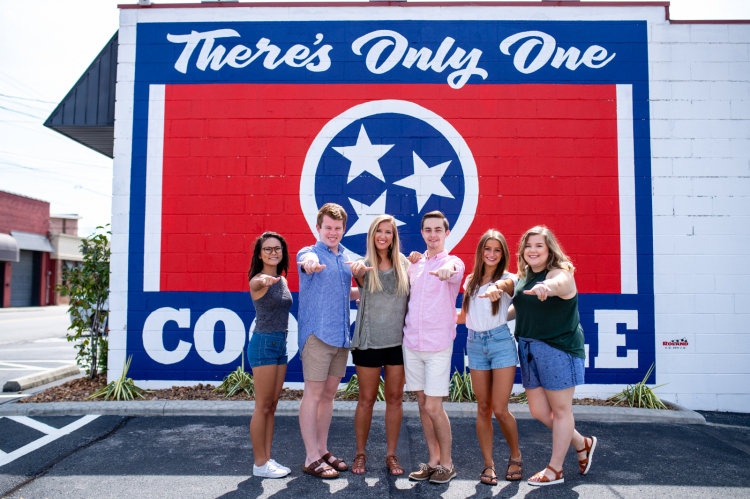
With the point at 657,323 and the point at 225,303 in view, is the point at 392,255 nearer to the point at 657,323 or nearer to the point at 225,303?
the point at 225,303

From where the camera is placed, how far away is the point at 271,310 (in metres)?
3.27

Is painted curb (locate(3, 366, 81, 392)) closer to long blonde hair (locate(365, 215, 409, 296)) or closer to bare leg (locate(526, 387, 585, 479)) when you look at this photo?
long blonde hair (locate(365, 215, 409, 296))

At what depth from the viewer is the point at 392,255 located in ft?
10.8

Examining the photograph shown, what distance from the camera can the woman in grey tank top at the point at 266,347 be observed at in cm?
321

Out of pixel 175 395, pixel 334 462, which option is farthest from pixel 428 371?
pixel 175 395

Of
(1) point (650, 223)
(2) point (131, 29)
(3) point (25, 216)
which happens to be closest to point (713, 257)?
(1) point (650, 223)

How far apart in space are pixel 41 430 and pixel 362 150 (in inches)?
167

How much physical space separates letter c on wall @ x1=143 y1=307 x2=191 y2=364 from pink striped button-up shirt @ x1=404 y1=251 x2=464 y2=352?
3366 mm

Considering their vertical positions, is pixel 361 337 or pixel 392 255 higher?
pixel 392 255

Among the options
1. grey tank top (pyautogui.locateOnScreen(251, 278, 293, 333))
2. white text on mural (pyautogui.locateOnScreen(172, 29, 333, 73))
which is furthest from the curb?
white text on mural (pyautogui.locateOnScreen(172, 29, 333, 73))

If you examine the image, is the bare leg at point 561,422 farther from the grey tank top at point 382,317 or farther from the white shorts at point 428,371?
the grey tank top at point 382,317

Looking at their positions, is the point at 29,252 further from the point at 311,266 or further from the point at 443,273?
the point at 443,273

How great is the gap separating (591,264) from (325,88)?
3.78 m

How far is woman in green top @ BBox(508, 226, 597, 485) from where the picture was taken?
3137 millimetres
